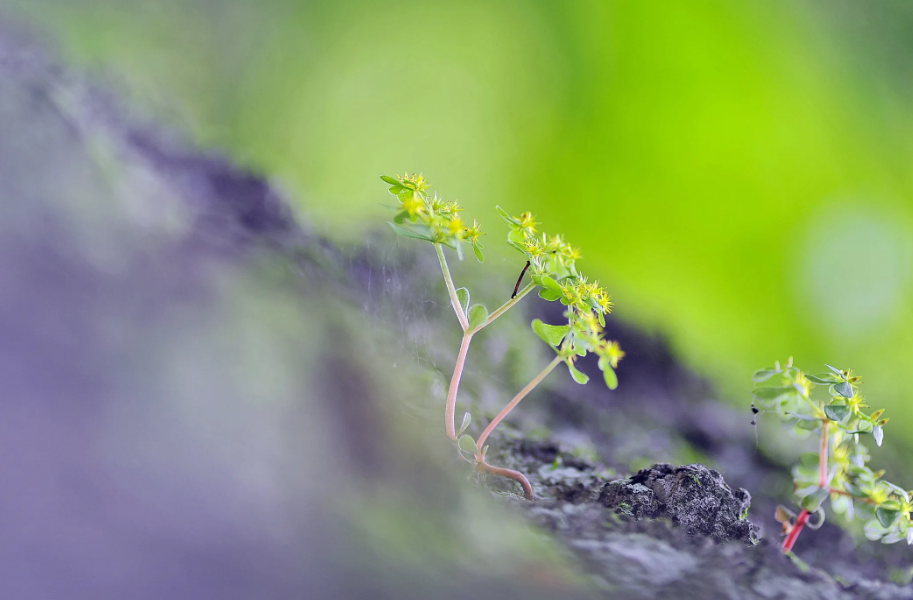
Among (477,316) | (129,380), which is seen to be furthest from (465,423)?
(129,380)

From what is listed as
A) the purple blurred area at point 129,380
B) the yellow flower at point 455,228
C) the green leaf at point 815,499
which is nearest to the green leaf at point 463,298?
the yellow flower at point 455,228

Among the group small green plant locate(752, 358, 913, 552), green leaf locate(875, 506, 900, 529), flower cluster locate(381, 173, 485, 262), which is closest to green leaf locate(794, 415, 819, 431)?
small green plant locate(752, 358, 913, 552)

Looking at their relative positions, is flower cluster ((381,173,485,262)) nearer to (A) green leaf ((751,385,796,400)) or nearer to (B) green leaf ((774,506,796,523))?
(A) green leaf ((751,385,796,400))

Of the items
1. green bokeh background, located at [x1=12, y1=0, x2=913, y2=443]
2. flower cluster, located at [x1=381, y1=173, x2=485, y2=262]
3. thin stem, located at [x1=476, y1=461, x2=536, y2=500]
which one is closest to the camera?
flower cluster, located at [x1=381, y1=173, x2=485, y2=262]

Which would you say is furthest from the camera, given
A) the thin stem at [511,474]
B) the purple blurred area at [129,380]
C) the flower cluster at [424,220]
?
the thin stem at [511,474]

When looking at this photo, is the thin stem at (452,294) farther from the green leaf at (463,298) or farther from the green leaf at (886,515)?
the green leaf at (886,515)

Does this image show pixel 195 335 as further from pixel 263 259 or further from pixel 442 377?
pixel 442 377
